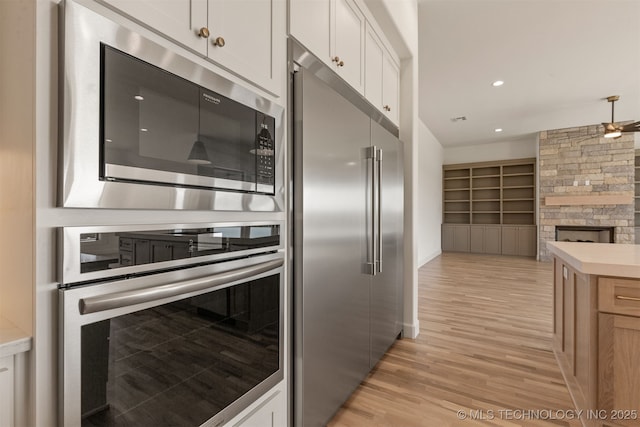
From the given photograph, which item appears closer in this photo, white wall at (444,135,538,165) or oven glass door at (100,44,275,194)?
oven glass door at (100,44,275,194)

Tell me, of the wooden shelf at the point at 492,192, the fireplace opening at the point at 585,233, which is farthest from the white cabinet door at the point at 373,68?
the wooden shelf at the point at 492,192

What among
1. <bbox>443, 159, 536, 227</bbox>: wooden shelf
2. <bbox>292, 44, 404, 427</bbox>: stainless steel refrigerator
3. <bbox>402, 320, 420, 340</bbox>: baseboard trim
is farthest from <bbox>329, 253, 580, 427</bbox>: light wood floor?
<bbox>443, 159, 536, 227</bbox>: wooden shelf

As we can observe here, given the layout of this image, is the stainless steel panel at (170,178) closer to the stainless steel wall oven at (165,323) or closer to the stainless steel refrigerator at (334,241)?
the stainless steel wall oven at (165,323)

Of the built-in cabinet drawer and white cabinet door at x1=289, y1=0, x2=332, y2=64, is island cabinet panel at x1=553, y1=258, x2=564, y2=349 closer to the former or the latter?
the built-in cabinet drawer

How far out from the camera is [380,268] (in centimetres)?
210

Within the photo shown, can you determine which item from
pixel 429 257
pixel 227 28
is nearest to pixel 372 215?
pixel 227 28

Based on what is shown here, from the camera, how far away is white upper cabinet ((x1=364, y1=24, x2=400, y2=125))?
2.26 m

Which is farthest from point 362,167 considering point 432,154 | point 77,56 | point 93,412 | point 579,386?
point 432,154

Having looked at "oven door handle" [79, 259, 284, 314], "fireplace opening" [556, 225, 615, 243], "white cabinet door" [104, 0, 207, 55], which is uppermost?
"white cabinet door" [104, 0, 207, 55]

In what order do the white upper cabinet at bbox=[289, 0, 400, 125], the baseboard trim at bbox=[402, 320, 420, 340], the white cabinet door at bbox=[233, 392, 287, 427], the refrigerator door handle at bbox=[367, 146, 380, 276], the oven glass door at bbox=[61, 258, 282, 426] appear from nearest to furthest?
1. the oven glass door at bbox=[61, 258, 282, 426]
2. the white cabinet door at bbox=[233, 392, 287, 427]
3. the white upper cabinet at bbox=[289, 0, 400, 125]
4. the refrigerator door handle at bbox=[367, 146, 380, 276]
5. the baseboard trim at bbox=[402, 320, 420, 340]

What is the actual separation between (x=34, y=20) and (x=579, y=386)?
108 inches

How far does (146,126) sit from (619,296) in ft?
6.75

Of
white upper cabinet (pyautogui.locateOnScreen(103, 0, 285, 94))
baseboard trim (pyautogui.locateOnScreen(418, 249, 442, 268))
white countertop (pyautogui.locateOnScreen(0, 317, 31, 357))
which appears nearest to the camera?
white countertop (pyautogui.locateOnScreen(0, 317, 31, 357))

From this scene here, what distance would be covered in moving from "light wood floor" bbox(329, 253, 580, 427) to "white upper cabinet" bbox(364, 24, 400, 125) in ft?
6.58
